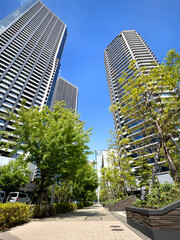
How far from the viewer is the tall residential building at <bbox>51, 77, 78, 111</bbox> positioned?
12081 cm

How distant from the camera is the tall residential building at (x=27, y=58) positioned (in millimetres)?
49844

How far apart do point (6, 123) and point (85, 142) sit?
42.9m

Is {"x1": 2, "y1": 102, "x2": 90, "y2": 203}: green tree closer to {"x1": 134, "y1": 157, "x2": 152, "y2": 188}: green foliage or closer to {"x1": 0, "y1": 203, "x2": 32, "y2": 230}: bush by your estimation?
{"x1": 0, "y1": 203, "x2": 32, "y2": 230}: bush

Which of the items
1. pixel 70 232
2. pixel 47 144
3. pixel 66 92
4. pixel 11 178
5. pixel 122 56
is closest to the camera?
pixel 70 232

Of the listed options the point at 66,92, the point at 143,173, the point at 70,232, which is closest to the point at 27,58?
the point at 66,92

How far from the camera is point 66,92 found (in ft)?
416

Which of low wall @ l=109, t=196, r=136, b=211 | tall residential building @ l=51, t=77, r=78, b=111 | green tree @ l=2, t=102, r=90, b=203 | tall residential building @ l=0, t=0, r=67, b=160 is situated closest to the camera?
green tree @ l=2, t=102, r=90, b=203

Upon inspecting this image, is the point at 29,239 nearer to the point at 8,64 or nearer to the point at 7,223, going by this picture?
the point at 7,223

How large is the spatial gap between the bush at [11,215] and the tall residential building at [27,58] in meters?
41.2

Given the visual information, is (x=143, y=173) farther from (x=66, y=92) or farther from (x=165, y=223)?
(x=66, y=92)

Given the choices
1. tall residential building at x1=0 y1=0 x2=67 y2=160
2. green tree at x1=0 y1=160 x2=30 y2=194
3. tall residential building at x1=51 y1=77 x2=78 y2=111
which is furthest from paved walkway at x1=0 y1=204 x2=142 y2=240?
tall residential building at x1=51 y1=77 x2=78 y2=111

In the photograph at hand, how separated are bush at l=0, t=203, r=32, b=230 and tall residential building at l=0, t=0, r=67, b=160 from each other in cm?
4117

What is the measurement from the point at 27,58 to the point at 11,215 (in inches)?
2933

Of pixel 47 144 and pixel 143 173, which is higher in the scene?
pixel 47 144
